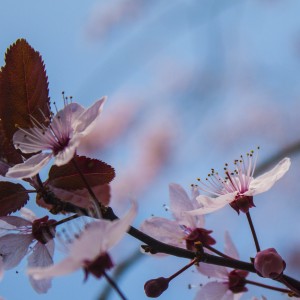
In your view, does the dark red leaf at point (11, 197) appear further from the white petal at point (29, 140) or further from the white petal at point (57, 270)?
the white petal at point (57, 270)

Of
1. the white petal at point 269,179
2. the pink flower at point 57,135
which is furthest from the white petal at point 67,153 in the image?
the white petal at point 269,179

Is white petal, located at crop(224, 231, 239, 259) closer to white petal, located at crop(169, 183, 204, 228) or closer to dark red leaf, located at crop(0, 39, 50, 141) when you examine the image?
white petal, located at crop(169, 183, 204, 228)

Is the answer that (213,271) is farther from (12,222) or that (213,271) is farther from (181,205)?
(12,222)

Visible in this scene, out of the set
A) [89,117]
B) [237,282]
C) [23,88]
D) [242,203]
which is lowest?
[237,282]

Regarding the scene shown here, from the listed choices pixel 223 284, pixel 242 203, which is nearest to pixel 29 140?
pixel 242 203

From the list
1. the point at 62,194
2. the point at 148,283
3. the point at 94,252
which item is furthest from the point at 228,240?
the point at 94,252

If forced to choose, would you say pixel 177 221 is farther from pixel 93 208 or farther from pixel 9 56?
pixel 9 56

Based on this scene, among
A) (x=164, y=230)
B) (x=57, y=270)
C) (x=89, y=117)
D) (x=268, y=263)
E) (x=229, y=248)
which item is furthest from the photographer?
(x=229, y=248)

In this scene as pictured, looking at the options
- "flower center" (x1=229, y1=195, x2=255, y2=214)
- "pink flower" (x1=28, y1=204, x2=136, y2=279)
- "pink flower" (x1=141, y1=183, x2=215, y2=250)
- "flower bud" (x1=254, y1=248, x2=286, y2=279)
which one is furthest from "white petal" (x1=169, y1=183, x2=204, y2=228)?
"pink flower" (x1=28, y1=204, x2=136, y2=279)
